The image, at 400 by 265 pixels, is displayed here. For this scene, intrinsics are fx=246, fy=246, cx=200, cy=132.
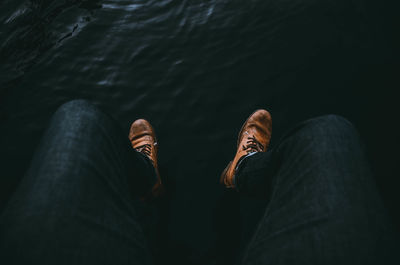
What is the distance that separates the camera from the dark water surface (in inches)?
66.7

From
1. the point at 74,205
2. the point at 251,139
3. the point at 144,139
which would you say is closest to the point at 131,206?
the point at 74,205

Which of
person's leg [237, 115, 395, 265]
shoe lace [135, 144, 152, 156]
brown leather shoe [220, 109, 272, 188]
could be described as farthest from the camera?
shoe lace [135, 144, 152, 156]

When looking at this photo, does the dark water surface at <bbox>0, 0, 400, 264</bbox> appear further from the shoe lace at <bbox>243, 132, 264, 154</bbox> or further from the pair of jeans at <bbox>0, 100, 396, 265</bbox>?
the pair of jeans at <bbox>0, 100, 396, 265</bbox>

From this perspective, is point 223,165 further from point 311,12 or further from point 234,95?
point 311,12

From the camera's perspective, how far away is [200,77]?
2295 millimetres

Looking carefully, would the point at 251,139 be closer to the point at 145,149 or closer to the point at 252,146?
the point at 252,146

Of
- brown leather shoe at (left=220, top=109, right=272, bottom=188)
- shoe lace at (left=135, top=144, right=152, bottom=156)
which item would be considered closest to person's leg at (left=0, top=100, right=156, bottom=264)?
shoe lace at (left=135, top=144, right=152, bottom=156)

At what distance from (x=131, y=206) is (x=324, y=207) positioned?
2.21 feet

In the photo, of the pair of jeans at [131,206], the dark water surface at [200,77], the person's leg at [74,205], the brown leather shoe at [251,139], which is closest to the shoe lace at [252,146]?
the brown leather shoe at [251,139]

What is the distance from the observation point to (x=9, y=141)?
2057 mm

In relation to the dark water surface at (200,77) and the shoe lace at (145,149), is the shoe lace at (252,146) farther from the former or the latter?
the shoe lace at (145,149)

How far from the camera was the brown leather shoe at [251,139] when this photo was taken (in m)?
1.55

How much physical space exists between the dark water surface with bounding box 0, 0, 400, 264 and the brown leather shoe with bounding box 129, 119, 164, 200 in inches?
4.3

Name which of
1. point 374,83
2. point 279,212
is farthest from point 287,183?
point 374,83
